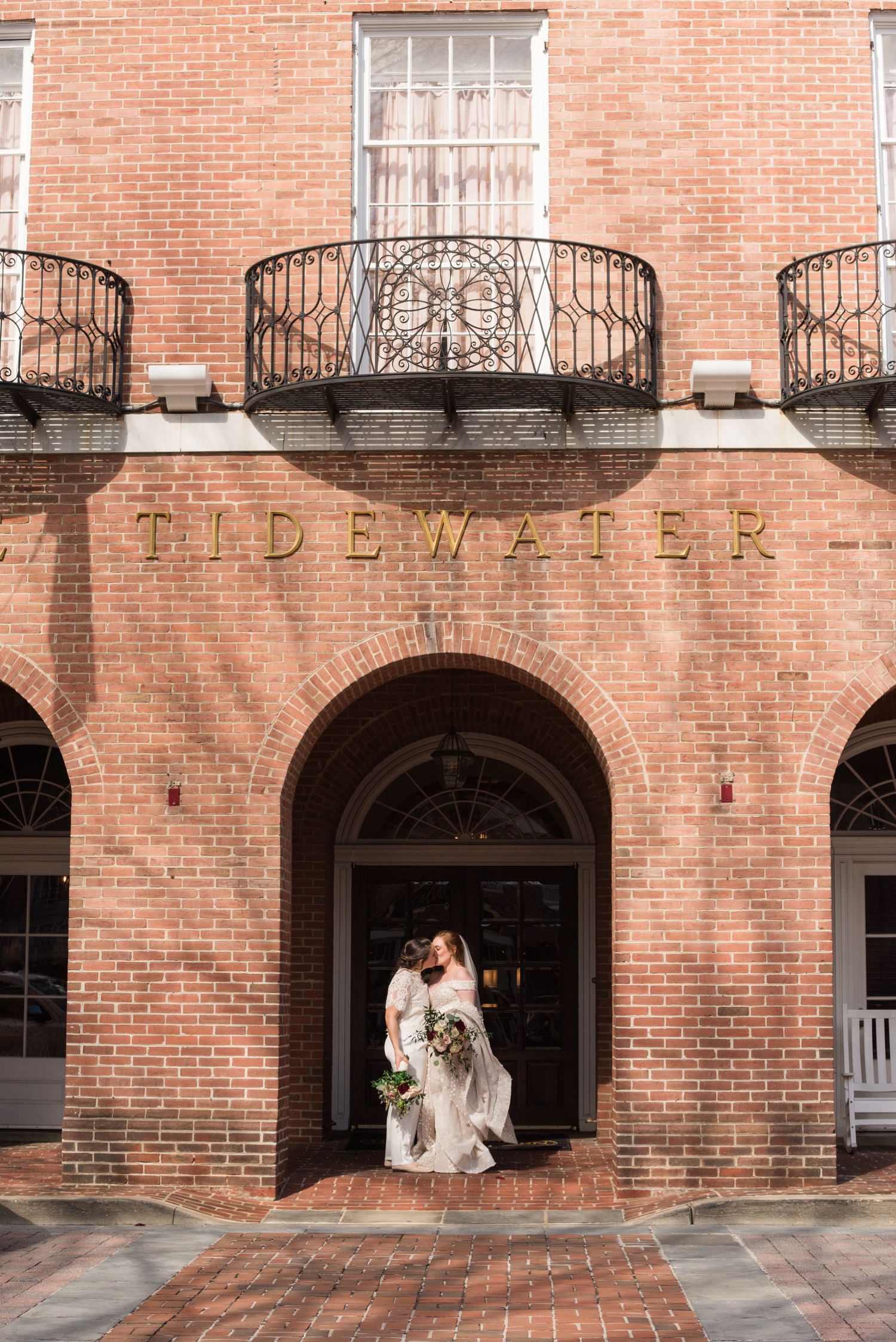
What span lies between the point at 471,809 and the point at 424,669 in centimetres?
289

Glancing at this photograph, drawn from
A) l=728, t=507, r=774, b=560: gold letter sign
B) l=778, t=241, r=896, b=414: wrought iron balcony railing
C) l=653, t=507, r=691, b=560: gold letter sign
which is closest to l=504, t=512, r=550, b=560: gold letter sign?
l=653, t=507, r=691, b=560: gold letter sign

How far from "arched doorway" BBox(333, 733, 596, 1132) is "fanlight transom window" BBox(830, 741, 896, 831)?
2108mm

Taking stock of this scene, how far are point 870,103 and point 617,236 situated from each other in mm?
2011

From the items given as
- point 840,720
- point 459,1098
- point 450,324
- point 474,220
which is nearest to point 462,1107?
point 459,1098

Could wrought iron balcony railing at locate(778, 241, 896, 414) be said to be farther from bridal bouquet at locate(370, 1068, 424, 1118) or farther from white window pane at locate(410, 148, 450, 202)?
bridal bouquet at locate(370, 1068, 424, 1118)

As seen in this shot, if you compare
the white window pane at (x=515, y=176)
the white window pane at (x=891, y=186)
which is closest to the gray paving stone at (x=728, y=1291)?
the white window pane at (x=891, y=186)

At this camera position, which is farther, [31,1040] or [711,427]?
[31,1040]

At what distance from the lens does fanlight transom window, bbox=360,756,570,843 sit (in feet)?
39.3

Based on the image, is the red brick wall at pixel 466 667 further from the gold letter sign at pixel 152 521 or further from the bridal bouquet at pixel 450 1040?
the bridal bouquet at pixel 450 1040

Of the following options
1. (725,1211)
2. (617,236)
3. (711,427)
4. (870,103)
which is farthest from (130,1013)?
(870,103)

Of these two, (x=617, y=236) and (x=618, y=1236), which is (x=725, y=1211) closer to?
(x=618, y=1236)

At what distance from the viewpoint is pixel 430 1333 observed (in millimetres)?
6281

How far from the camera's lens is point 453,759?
36.9 feet

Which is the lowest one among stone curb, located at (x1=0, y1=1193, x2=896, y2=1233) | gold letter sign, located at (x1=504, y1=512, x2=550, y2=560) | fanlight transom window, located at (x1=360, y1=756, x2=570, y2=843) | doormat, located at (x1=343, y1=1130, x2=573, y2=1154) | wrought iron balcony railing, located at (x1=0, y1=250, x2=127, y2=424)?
doormat, located at (x1=343, y1=1130, x2=573, y2=1154)
